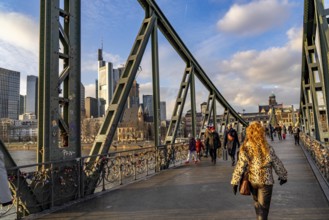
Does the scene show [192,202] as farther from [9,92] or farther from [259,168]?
[9,92]

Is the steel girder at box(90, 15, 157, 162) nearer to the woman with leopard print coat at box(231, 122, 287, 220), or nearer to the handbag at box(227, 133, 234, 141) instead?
the woman with leopard print coat at box(231, 122, 287, 220)

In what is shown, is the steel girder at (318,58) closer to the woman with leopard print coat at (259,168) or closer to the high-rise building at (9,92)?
the woman with leopard print coat at (259,168)

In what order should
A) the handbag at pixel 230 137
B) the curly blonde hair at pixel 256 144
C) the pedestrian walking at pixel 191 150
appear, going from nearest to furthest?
the curly blonde hair at pixel 256 144
the handbag at pixel 230 137
the pedestrian walking at pixel 191 150

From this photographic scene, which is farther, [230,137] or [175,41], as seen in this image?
[175,41]

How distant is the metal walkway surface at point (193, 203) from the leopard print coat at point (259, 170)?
4.23 ft

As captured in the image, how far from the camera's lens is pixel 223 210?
521 centimetres

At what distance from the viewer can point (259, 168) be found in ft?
12.4

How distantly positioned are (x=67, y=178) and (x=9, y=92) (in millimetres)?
90936

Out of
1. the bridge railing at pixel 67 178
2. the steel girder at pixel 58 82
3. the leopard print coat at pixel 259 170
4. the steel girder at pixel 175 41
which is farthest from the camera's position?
Result: the steel girder at pixel 175 41

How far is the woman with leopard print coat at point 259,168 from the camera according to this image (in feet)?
12.3

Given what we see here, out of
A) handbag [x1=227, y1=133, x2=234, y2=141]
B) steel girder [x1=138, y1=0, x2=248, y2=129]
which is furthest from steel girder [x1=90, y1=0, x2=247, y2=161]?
handbag [x1=227, y1=133, x2=234, y2=141]

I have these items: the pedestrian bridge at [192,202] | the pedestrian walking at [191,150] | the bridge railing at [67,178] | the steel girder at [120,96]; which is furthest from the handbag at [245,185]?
the pedestrian walking at [191,150]

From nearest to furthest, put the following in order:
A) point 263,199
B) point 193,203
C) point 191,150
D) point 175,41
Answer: point 263,199
point 193,203
point 191,150
point 175,41

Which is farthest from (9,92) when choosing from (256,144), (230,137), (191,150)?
(256,144)
